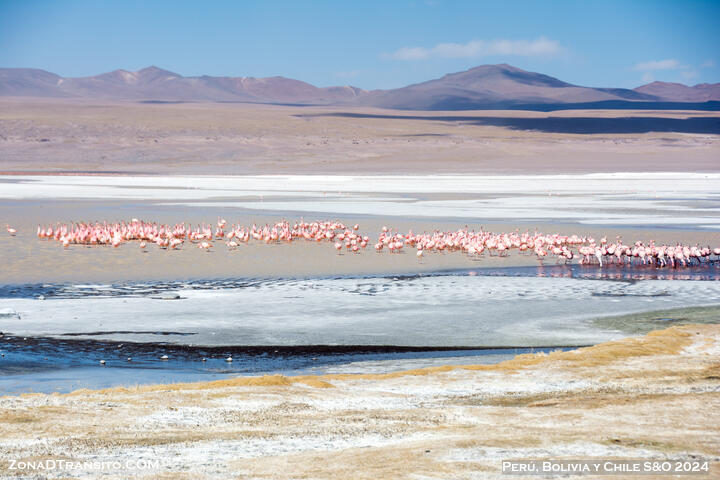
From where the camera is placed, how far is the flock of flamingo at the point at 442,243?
53.9 feet

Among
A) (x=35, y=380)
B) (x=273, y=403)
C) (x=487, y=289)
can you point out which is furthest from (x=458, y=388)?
(x=487, y=289)

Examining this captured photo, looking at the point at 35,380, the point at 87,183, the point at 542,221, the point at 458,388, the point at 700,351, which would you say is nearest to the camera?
the point at 458,388

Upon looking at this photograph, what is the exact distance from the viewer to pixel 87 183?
43.8m

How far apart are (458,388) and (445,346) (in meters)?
2.28

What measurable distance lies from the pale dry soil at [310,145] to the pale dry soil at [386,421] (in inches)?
1931

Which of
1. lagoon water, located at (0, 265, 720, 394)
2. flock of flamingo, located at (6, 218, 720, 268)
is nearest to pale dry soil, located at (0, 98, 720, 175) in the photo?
flock of flamingo, located at (6, 218, 720, 268)

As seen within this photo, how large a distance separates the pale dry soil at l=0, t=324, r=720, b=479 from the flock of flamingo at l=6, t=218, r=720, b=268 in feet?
25.2

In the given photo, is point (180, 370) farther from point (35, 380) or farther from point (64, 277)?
point (64, 277)

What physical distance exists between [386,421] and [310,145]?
7281 cm

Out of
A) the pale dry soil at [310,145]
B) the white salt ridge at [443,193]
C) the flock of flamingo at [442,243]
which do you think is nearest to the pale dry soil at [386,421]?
the flock of flamingo at [442,243]

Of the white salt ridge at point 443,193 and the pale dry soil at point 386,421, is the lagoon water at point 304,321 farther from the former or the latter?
the white salt ridge at point 443,193

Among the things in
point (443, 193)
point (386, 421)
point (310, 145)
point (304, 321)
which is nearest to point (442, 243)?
point (304, 321)

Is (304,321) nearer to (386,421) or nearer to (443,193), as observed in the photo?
(386,421)

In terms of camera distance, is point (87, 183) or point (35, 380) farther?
point (87, 183)
